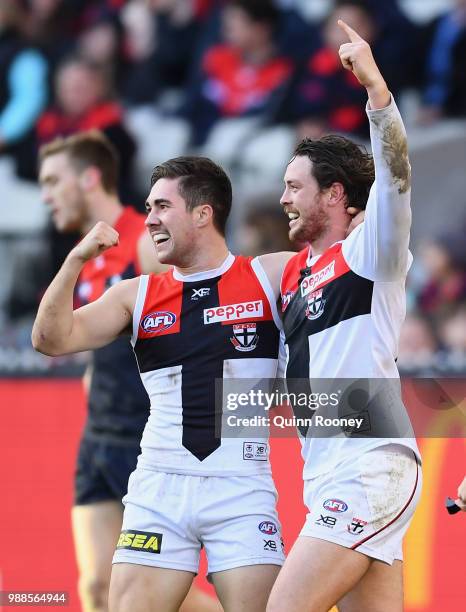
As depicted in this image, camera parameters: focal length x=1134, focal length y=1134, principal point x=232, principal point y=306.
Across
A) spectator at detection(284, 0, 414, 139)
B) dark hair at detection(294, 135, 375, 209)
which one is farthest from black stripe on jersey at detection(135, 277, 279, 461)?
spectator at detection(284, 0, 414, 139)

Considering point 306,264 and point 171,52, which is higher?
point 171,52

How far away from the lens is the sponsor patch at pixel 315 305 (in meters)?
4.07

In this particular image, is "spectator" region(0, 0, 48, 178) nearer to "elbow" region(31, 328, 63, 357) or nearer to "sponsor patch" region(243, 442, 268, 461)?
"elbow" region(31, 328, 63, 357)

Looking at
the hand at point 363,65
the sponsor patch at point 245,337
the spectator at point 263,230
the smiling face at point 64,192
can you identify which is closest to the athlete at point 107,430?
the smiling face at point 64,192

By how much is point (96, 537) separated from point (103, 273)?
133cm

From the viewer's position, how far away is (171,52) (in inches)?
391

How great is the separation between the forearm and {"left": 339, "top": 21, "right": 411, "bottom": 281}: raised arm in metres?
1.13

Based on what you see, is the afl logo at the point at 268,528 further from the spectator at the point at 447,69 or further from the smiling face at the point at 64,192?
→ the spectator at the point at 447,69

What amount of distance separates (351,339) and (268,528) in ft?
2.55

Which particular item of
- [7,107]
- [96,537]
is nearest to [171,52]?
[7,107]

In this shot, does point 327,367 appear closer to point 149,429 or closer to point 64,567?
point 149,429

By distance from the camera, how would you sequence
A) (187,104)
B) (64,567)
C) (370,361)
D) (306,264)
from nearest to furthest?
(370,361) < (306,264) < (64,567) < (187,104)

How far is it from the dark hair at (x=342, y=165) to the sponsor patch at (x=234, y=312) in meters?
0.53

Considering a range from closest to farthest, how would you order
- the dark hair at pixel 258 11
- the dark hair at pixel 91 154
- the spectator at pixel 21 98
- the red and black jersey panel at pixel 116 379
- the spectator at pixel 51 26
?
1. the red and black jersey panel at pixel 116 379
2. the dark hair at pixel 91 154
3. the dark hair at pixel 258 11
4. the spectator at pixel 21 98
5. the spectator at pixel 51 26
